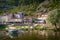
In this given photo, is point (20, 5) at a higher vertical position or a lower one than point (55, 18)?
higher

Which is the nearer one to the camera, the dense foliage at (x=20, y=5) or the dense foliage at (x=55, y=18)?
the dense foliage at (x=55, y=18)

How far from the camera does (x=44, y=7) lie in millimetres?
73500

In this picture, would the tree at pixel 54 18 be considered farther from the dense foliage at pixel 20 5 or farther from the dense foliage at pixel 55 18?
the dense foliage at pixel 20 5

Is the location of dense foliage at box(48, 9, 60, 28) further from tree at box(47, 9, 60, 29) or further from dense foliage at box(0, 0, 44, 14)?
dense foliage at box(0, 0, 44, 14)

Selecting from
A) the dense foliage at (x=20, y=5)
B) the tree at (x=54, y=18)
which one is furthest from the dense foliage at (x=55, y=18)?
the dense foliage at (x=20, y=5)

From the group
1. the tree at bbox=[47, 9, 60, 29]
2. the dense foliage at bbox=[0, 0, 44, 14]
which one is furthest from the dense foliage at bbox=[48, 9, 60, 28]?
the dense foliage at bbox=[0, 0, 44, 14]

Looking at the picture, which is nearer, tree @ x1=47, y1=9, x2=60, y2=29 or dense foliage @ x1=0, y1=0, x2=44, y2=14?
tree @ x1=47, y1=9, x2=60, y2=29

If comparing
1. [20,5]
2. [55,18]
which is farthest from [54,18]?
[20,5]

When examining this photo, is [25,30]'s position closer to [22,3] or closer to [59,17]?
[59,17]

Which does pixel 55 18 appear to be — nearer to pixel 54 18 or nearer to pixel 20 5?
pixel 54 18

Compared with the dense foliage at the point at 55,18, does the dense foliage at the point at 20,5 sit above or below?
above

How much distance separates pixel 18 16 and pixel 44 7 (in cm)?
1070

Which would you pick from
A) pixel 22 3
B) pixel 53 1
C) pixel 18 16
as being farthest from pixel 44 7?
pixel 22 3

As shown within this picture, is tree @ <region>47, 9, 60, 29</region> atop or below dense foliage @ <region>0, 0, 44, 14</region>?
below
